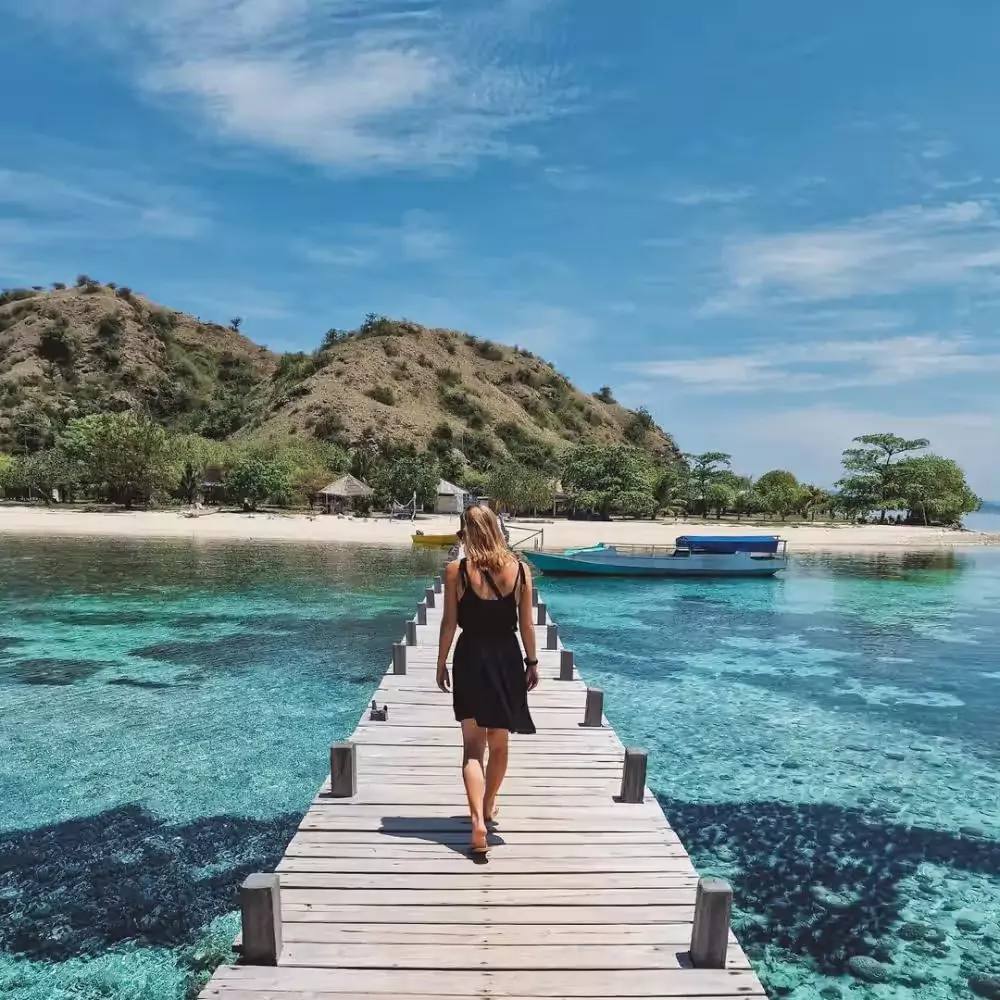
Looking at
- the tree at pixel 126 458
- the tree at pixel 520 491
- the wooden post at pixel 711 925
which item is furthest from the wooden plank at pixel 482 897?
the tree at pixel 126 458

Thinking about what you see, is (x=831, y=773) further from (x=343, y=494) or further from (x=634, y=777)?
(x=343, y=494)

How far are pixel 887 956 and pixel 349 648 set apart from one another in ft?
46.6

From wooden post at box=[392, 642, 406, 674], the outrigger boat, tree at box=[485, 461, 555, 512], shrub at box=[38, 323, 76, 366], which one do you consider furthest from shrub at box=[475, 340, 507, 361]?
wooden post at box=[392, 642, 406, 674]

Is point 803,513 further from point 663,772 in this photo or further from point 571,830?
point 571,830

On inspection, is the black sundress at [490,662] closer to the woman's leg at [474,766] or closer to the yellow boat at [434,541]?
the woman's leg at [474,766]

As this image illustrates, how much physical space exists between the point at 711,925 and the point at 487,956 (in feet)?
4.53

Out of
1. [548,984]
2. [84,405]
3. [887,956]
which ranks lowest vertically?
[887,956]

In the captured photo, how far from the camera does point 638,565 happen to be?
1373 inches

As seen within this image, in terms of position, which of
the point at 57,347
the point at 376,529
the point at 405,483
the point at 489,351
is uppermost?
the point at 489,351

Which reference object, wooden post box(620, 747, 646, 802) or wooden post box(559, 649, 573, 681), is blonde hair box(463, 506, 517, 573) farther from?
wooden post box(559, 649, 573, 681)

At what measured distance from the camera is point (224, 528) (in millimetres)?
50531

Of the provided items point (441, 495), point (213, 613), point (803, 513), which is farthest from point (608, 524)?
point (213, 613)

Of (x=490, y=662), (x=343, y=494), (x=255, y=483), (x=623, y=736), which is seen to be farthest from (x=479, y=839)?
(x=255, y=483)

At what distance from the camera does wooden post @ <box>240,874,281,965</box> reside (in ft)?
14.2
